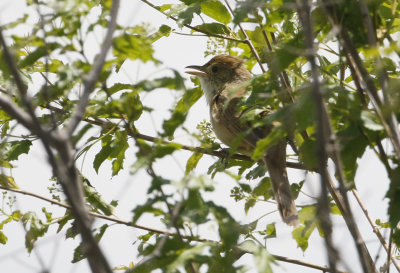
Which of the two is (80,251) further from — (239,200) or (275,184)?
(275,184)

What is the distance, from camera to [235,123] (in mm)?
5055

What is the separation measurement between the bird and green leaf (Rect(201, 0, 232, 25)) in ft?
1.52

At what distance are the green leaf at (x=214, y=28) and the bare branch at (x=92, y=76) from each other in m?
1.92

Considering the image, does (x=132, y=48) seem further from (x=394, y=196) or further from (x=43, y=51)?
(x=394, y=196)

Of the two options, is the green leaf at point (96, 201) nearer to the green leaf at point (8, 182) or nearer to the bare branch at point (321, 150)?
the green leaf at point (8, 182)

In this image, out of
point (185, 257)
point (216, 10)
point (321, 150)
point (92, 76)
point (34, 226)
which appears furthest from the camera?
point (216, 10)

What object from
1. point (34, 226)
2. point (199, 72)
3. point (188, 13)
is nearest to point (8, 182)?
point (34, 226)

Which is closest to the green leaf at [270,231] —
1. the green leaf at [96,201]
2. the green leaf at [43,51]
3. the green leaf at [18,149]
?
the green leaf at [96,201]

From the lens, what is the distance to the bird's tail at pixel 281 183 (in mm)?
4016

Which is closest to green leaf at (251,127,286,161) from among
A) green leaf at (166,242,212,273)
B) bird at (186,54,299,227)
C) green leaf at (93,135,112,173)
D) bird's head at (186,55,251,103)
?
bird at (186,54,299,227)

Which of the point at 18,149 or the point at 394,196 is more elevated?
the point at 18,149

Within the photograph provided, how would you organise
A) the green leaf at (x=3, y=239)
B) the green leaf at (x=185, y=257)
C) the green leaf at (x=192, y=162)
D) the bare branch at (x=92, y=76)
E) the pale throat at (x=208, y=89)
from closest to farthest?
the bare branch at (x=92, y=76), the green leaf at (x=185, y=257), the green leaf at (x=3, y=239), the green leaf at (x=192, y=162), the pale throat at (x=208, y=89)

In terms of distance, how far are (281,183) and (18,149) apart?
1.78 m

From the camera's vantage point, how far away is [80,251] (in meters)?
3.34
